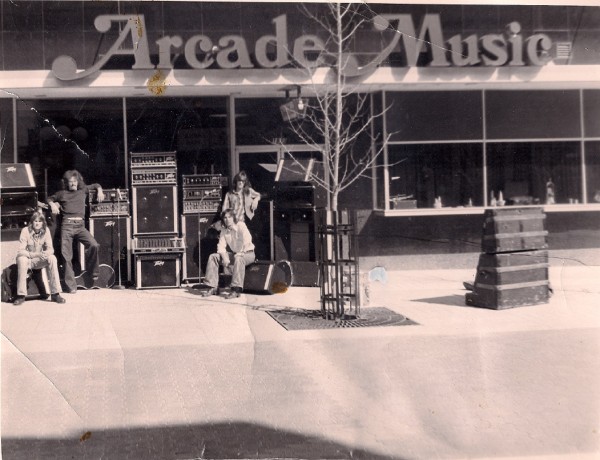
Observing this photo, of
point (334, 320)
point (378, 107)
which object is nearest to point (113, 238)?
point (334, 320)

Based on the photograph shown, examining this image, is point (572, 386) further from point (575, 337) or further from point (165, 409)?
point (165, 409)

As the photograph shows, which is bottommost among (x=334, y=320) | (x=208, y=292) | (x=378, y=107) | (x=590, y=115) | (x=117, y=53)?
(x=334, y=320)

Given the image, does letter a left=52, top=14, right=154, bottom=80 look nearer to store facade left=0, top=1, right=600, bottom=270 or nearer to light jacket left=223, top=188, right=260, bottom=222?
store facade left=0, top=1, right=600, bottom=270

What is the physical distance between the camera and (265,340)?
711 centimetres

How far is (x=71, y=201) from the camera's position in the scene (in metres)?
10.4

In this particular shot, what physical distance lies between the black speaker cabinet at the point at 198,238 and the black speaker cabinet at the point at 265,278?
1302 millimetres

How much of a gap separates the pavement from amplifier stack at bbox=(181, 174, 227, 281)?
105 inches

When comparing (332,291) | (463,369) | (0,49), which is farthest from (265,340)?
(0,49)

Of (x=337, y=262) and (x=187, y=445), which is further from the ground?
(x=337, y=262)

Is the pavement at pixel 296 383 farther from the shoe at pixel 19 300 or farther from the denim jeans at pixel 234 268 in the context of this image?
the denim jeans at pixel 234 268

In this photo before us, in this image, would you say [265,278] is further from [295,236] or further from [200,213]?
[200,213]

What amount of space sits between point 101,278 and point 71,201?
115 cm

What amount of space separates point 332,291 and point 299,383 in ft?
8.39

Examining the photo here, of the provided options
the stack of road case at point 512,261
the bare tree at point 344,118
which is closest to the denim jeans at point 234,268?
the bare tree at point 344,118
